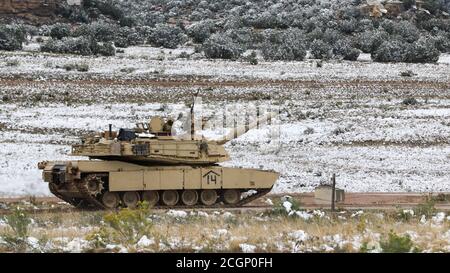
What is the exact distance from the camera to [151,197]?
24531mm

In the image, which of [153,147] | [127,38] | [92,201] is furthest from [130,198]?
[127,38]

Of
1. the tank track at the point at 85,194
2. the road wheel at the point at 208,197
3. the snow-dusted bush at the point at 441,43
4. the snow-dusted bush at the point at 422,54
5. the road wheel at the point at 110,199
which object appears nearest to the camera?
the tank track at the point at 85,194

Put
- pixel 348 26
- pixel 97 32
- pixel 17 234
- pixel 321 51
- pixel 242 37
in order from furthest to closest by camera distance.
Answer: pixel 348 26 < pixel 242 37 < pixel 97 32 < pixel 321 51 < pixel 17 234

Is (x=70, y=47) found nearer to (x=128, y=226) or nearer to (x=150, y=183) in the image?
(x=150, y=183)

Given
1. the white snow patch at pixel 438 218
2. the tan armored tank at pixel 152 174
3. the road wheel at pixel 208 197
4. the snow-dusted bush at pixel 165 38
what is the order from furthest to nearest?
the snow-dusted bush at pixel 165 38 < the road wheel at pixel 208 197 < the tan armored tank at pixel 152 174 < the white snow patch at pixel 438 218

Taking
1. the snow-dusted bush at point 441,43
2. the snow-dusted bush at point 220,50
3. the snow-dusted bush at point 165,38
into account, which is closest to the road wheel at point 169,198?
the snow-dusted bush at point 220,50

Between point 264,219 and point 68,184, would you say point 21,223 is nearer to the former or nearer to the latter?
point 264,219

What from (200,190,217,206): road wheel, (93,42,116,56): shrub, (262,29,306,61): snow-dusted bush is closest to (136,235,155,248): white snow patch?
(200,190,217,206): road wheel

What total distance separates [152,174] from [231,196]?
7.58 feet

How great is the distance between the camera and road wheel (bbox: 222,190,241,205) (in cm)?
2527

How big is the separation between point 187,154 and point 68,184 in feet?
10.3

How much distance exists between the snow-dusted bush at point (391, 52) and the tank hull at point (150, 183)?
36569 mm

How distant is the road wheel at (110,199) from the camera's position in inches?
953

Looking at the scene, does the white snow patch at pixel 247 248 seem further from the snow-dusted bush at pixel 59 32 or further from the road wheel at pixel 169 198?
the snow-dusted bush at pixel 59 32
